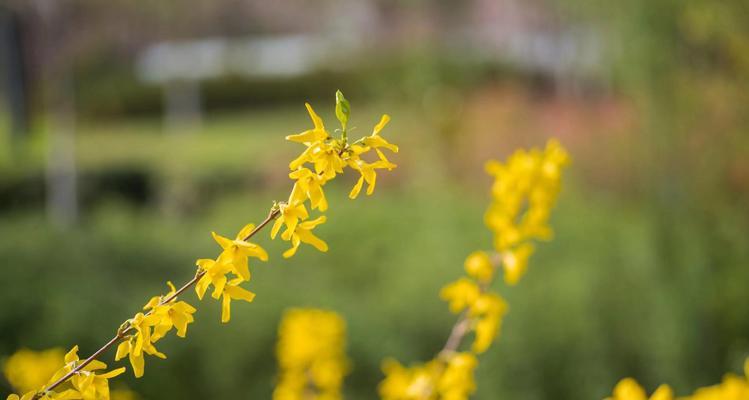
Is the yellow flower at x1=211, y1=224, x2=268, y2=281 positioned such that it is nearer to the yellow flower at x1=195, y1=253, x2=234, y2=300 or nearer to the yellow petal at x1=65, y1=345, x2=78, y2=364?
the yellow flower at x1=195, y1=253, x2=234, y2=300

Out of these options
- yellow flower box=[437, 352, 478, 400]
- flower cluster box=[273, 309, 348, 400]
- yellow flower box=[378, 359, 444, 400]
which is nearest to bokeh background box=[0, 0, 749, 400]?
flower cluster box=[273, 309, 348, 400]

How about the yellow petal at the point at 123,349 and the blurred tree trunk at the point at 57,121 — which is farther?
the blurred tree trunk at the point at 57,121

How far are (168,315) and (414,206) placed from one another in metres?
6.15

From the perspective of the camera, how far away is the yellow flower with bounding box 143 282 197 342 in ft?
3.17

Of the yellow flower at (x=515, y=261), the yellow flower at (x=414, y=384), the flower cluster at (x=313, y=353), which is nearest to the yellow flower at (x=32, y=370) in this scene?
the flower cluster at (x=313, y=353)

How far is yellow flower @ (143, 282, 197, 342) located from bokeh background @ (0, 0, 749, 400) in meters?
2.13

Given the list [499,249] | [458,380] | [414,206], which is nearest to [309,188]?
[458,380]

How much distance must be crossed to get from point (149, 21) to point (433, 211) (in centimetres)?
480

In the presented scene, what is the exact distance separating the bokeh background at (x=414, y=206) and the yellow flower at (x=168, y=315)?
6.98 feet

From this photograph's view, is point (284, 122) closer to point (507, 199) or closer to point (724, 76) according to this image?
point (724, 76)

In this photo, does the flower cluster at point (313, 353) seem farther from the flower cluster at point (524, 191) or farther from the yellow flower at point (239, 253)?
the yellow flower at point (239, 253)

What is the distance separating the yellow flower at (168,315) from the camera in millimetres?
966

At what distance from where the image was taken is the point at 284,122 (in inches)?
522

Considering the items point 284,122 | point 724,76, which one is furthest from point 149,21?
point 724,76
